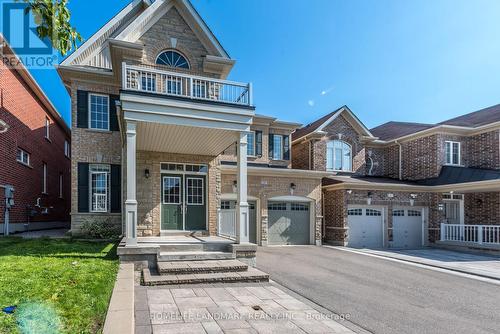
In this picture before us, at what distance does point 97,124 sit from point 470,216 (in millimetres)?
18391

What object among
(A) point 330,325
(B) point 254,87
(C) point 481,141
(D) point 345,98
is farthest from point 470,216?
(A) point 330,325

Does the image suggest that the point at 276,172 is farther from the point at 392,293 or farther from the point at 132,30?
the point at 392,293

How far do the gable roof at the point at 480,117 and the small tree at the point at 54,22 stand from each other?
19.9 m

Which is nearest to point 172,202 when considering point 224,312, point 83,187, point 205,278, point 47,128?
point 83,187

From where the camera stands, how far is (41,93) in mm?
15148

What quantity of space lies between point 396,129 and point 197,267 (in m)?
18.3

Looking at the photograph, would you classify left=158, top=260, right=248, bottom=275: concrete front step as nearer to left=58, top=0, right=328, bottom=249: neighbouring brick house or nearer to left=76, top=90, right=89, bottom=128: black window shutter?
left=58, top=0, right=328, bottom=249: neighbouring brick house

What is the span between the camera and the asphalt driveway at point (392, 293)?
528 centimetres

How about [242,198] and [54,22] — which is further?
[242,198]

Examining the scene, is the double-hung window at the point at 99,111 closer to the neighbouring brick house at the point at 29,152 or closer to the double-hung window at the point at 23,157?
the neighbouring brick house at the point at 29,152

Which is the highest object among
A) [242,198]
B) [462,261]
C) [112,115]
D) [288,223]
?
[112,115]

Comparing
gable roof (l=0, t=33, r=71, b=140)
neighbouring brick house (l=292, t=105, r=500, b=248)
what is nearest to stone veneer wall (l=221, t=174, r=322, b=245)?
neighbouring brick house (l=292, t=105, r=500, b=248)

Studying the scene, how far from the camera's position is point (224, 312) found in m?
5.17

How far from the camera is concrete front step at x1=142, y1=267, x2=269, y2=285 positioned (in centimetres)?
664
